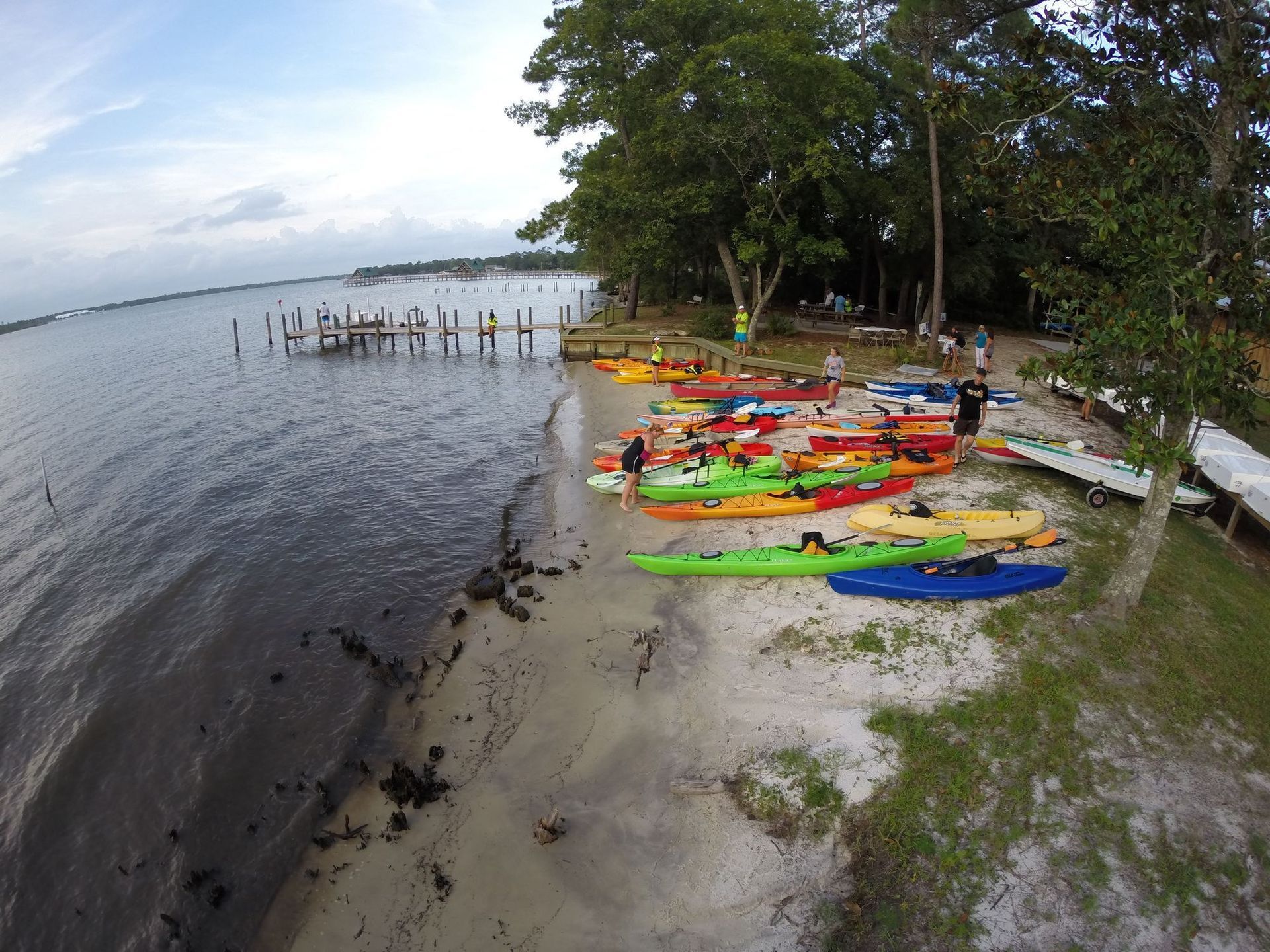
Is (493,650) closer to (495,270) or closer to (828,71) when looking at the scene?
(828,71)

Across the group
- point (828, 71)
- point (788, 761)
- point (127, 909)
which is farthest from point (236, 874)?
point (828, 71)

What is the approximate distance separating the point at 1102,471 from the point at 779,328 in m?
17.0

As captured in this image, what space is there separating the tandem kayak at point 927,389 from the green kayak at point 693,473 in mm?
6594

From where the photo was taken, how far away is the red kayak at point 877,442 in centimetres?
1397

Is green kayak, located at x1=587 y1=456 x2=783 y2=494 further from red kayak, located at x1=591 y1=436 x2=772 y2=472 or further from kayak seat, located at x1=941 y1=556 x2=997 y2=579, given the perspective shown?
kayak seat, located at x1=941 y1=556 x2=997 y2=579

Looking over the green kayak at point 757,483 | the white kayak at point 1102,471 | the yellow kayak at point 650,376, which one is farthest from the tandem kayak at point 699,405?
the white kayak at point 1102,471

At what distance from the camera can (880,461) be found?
13.2 metres

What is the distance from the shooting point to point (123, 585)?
42.3ft

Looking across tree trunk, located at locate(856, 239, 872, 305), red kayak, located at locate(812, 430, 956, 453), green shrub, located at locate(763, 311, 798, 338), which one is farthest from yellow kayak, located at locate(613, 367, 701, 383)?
tree trunk, located at locate(856, 239, 872, 305)

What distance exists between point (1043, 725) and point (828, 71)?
22.5 meters

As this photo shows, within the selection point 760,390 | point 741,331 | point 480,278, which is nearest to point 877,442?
point 760,390

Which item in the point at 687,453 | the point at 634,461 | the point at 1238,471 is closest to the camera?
the point at 1238,471

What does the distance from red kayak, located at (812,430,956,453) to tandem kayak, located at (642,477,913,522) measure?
1.83 m

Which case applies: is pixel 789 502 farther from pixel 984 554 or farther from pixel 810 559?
pixel 984 554
